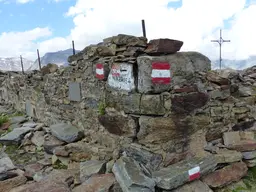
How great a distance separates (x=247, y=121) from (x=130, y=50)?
2510 mm

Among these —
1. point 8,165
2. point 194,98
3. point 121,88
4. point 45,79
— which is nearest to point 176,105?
point 194,98

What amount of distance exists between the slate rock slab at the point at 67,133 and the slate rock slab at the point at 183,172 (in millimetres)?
2015

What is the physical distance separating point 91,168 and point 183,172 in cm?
134

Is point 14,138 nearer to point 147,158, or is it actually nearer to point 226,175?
point 147,158

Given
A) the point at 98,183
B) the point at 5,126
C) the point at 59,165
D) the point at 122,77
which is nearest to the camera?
the point at 98,183

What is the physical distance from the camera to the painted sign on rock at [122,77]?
10.9 ft

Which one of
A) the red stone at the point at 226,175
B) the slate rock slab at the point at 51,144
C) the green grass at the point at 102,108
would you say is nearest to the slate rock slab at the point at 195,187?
the red stone at the point at 226,175

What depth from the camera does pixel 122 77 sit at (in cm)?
344

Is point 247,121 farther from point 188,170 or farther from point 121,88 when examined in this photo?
point 121,88

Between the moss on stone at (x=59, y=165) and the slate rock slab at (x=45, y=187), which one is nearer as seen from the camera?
the slate rock slab at (x=45, y=187)

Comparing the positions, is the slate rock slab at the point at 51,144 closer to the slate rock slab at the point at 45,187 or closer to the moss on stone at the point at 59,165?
the moss on stone at the point at 59,165

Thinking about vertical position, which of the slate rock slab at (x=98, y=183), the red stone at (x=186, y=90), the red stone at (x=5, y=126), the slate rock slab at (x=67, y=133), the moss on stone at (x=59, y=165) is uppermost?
the red stone at (x=186, y=90)

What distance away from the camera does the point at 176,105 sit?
323 centimetres

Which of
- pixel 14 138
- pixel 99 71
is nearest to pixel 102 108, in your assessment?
pixel 99 71
